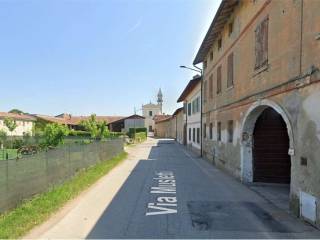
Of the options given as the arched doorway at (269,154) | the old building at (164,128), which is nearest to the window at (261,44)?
the arched doorway at (269,154)

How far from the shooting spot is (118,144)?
26.9 m

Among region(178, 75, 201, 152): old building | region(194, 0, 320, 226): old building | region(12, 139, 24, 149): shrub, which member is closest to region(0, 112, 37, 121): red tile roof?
region(12, 139, 24, 149): shrub

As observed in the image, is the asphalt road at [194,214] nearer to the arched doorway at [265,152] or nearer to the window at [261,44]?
the arched doorway at [265,152]

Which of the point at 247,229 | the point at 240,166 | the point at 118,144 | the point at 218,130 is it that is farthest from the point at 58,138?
the point at 247,229

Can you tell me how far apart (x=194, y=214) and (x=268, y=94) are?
4.16 meters

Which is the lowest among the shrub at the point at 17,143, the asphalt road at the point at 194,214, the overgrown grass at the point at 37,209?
the asphalt road at the point at 194,214

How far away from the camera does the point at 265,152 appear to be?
13281 millimetres

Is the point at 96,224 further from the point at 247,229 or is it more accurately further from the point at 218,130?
the point at 218,130

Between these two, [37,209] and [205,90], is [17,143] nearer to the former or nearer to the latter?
[205,90]

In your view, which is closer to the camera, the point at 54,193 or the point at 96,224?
the point at 96,224

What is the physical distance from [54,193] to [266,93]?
266 inches

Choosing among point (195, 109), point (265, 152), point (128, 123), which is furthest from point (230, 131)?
point (128, 123)

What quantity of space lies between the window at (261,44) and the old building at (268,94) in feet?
0.10

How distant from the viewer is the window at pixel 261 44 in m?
10.9
